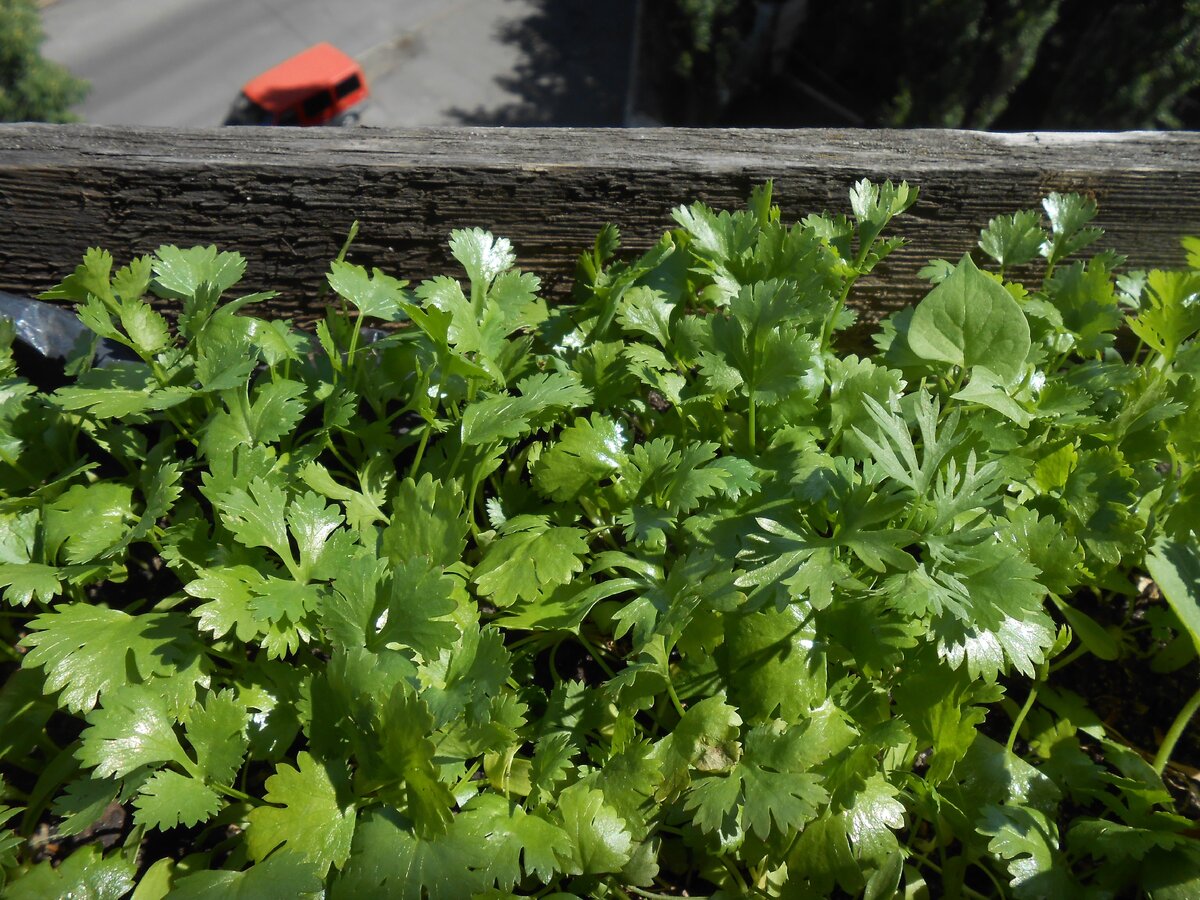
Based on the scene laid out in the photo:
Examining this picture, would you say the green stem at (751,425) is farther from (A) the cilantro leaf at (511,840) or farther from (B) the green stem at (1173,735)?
(B) the green stem at (1173,735)

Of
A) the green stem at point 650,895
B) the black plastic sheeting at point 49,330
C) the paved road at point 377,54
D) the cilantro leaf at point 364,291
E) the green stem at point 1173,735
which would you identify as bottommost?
the paved road at point 377,54

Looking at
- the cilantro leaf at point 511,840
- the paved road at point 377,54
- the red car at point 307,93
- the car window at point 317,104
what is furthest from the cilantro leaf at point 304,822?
the paved road at point 377,54

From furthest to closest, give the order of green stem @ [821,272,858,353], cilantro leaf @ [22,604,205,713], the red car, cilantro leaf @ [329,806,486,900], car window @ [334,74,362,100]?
car window @ [334,74,362,100], the red car, green stem @ [821,272,858,353], cilantro leaf @ [22,604,205,713], cilantro leaf @ [329,806,486,900]

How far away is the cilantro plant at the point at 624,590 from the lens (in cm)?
97

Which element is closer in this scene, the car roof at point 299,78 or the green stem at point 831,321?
the green stem at point 831,321

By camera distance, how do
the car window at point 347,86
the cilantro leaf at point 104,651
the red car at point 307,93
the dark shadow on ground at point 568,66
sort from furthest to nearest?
the dark shadow on ground at point 568,66 → the car window at point 347,86 → the red car at point 307,93 → the cilantro leaf at point 104,651

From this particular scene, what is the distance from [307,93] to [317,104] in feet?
0.42

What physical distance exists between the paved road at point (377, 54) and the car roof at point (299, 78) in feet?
2.20

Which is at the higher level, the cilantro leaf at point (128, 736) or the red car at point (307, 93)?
the cilantro leaf at point (128, 736)

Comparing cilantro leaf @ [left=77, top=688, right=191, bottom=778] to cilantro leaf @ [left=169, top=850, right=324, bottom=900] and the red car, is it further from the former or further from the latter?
the red car

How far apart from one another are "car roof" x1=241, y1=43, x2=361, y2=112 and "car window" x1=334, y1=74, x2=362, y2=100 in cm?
4

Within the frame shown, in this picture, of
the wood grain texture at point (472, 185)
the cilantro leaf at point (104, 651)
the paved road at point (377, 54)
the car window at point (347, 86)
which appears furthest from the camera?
the paved road at point (377, 54)

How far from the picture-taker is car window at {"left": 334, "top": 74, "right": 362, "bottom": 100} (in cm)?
759

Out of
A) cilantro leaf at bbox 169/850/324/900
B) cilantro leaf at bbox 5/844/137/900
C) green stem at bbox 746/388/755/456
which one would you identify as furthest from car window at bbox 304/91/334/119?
cilantro leaf at bbox 169/850/324/900
